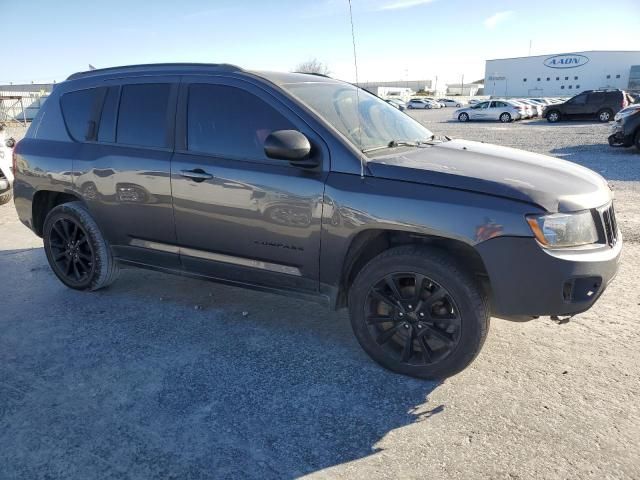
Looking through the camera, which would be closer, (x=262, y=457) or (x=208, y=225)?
(x=262, y=457)

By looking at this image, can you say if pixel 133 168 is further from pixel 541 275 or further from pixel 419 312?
pixel 541 275

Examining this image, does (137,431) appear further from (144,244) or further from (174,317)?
(144,244)

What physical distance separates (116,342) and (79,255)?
1.23m

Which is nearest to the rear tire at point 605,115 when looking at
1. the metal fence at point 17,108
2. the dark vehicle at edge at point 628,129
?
the dark vehicle at edge at point 628,129

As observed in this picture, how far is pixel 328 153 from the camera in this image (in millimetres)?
3164

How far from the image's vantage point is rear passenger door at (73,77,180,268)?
383 centimetres

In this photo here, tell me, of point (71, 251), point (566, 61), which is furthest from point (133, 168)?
point (566, 61)

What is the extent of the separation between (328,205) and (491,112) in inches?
1231

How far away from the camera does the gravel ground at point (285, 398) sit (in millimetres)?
2447

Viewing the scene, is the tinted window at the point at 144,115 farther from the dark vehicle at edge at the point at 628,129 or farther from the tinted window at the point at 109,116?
the dark vehicle at edge at the point at 628,129

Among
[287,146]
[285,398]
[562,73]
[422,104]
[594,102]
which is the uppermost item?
[562,73]

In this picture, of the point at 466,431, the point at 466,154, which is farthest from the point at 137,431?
the point at 466,154

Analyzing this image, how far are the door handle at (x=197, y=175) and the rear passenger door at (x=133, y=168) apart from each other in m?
0.18

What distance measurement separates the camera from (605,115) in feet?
84.4
